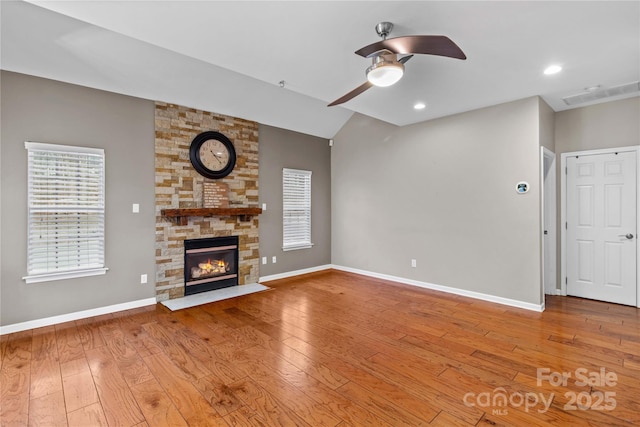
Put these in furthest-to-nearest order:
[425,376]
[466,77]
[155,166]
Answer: [155,166] < [466,77] < [425,376]

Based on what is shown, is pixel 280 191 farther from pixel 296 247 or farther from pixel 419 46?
pixel 419 46

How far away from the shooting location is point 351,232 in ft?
20.8

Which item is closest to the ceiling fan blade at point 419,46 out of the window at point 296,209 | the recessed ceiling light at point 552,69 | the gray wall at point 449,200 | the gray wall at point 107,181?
the recessed ceiling light at point 552,69

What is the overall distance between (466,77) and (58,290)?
541cm

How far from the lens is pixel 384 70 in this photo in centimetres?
231

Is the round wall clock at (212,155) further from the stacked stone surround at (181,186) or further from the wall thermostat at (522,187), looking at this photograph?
the wall thermostat at (522,187)

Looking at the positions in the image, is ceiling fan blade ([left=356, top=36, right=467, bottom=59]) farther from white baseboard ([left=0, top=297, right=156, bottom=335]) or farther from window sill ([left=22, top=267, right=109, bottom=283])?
white baseboard ([left=0, top=297, right=156, bottom=335])

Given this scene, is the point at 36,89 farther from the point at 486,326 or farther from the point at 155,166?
the point at 486,326

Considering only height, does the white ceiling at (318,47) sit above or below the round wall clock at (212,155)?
above

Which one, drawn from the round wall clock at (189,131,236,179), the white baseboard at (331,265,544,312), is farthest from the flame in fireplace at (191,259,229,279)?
the white baseboard at (331,265,544,312)

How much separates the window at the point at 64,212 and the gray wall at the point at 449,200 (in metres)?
4.33

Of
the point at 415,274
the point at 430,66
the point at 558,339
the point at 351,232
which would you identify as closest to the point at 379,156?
the point at 351,232

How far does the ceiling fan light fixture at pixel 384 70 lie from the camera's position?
229 cm

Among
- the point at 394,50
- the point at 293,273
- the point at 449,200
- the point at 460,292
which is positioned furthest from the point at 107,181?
the point at 460,292
